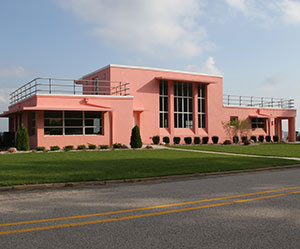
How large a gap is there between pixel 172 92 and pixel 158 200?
26.6 meters

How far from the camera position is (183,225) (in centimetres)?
515

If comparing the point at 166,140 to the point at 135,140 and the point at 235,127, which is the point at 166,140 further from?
the point at 235,127

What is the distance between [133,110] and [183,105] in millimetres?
6192

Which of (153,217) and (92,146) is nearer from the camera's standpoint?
(153,217)

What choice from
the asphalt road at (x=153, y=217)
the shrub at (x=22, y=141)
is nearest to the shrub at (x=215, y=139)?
the shrub at (x=22, y=141)

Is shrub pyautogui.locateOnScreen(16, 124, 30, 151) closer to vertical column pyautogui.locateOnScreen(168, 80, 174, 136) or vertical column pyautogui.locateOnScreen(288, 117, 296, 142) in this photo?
vertical column pyautogui.locateOnScreen(168, 80, 174, 136)

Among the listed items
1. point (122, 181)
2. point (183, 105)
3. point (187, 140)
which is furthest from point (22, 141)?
point (183, 105)

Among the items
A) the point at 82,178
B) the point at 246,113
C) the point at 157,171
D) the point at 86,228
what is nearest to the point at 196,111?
the point at 246,113

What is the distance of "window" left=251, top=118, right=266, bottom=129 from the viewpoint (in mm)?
40250

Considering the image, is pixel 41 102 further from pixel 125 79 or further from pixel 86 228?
pixel 86 228

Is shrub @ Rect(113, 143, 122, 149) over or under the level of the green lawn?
over

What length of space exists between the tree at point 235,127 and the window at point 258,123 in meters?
3.20

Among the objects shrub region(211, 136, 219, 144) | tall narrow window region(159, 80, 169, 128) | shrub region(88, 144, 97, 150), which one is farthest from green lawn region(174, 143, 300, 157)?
shrub region(211, 136, 219, 144)

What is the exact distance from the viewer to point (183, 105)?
3419 cm
